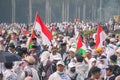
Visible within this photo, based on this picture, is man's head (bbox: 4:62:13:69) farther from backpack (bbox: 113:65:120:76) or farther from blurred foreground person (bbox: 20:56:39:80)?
backpack (bbox: 113:65:120:76)

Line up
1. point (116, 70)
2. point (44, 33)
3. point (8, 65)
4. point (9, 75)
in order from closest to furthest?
point (9, 75), point (8, 65), point (116, 70), point (44, 33)

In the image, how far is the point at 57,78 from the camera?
11969 millimetres

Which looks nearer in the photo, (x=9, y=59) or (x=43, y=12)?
(x=9, y=59)

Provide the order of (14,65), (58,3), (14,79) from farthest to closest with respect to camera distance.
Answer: (58,3), (14,65), (14,79)

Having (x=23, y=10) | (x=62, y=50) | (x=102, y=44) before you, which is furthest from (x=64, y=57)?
(x=23, y=10)

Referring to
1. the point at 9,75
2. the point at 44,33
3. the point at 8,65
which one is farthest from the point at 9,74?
the point at 44,33

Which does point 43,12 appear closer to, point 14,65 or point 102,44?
point 102,44

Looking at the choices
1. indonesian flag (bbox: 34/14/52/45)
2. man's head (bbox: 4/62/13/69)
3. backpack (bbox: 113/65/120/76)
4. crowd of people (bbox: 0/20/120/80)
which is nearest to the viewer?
man's head (bbox: 4/62/13/69)

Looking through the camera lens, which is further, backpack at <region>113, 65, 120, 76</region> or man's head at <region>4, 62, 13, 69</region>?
backpack at <region>113, 65, 120, 76</region>

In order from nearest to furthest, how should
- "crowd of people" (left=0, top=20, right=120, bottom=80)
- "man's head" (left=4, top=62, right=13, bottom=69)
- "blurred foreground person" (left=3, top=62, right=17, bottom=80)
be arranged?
"blurred foreground person" (left=3, top=62, right=17, bottom=80), "man's head" (left=4, top=62, right=13, bottom=69), "crowd of people" (left=0, top=20, right=120, bottom=80)

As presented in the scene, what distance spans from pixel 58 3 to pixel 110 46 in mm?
90591

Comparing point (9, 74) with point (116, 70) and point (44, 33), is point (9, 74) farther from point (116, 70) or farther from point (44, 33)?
point (44, 33)

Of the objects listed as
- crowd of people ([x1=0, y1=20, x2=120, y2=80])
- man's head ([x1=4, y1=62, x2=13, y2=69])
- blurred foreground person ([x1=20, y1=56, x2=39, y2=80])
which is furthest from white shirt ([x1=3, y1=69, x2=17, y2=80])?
blurred foreground person ([x1=20, y1=56, x2=39, y2=80])

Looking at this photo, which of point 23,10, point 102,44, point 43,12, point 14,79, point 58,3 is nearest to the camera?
point 14,79
